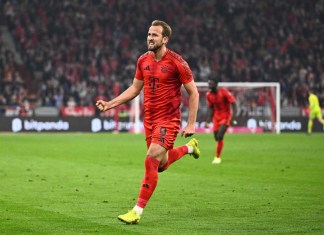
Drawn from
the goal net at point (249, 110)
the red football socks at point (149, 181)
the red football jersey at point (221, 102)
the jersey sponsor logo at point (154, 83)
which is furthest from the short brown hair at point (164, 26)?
the goal net at point (249, 110)

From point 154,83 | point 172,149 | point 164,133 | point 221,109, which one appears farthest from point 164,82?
point 221,109

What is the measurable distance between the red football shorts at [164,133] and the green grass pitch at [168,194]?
0.94 metres

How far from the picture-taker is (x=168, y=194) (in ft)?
43.7

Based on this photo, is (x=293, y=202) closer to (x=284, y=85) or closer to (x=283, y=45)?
(x=284, y=85)

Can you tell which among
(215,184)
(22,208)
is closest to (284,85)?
(215,184)

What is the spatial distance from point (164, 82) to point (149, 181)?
4.18 feet

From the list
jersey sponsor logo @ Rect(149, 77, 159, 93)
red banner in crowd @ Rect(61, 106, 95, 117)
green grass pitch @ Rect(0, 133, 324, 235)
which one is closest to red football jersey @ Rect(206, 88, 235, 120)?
green grass pitch @ Rect(0, 133, 324, 235)

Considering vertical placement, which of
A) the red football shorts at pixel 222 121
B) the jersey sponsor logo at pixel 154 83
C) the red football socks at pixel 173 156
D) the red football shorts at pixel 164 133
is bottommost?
the red football shorts at pixel 222 121

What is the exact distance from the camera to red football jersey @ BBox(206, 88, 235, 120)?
2172 cm

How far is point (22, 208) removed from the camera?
11.2 m

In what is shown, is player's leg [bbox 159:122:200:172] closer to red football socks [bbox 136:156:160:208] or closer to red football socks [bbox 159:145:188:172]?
red football socks [bbox 159:145:188:172]

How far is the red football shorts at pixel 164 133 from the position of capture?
33.7ft

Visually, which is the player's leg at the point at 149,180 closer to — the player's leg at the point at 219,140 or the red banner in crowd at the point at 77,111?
the player's leg at the point at 219,140

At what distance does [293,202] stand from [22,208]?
3.91 m
